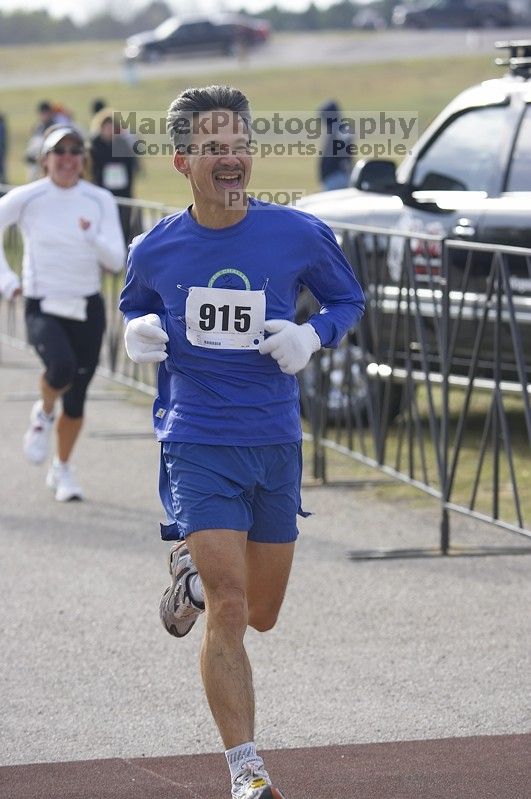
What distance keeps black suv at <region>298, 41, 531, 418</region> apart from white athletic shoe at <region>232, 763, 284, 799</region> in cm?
332

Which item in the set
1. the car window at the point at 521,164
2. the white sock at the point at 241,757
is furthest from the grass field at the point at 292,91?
the white sock at the point at 241,757

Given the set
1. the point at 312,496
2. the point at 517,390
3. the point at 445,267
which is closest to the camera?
the point at 445,267

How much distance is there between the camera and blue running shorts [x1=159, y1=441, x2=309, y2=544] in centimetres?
427

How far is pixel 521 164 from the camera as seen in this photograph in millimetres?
8789

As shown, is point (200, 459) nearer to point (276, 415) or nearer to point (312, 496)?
point (276, 415)

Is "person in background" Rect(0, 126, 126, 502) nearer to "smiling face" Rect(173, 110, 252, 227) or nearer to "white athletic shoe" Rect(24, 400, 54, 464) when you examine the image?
"white athletic shoe" Rect(24, 400, 54, 464)

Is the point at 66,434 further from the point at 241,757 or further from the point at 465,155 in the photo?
the point at 241,757

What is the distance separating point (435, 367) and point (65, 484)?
2.09 metres

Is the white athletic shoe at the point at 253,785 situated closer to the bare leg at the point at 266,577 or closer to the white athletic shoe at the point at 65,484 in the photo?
the bare leg at the point at 266,577

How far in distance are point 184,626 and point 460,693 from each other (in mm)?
1064

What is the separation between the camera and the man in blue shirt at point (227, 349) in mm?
4273

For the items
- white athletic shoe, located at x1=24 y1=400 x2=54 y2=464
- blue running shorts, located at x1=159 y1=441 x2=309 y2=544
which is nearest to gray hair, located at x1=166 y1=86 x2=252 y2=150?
blue running shorts, located at x1=159 y1=441 x2=309 y2=544

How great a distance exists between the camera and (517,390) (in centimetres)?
762

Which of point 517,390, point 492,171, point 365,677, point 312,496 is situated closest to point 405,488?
point 312,496
